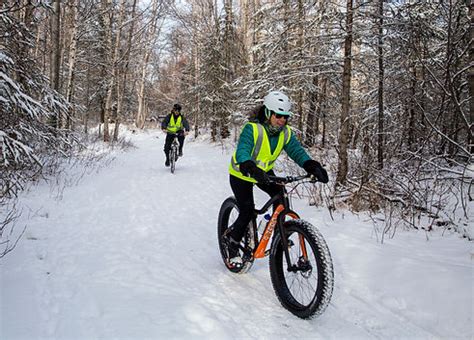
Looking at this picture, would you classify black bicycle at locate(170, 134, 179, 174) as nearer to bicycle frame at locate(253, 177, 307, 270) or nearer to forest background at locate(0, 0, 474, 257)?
forest background at locate(0, 0, 474, 257)

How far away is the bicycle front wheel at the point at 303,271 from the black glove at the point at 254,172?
1.69ft

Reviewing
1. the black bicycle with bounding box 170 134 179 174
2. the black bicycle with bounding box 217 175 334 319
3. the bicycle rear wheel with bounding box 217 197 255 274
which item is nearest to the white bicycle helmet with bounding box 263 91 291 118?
the black bicycle with bounding box 217 175 334 319

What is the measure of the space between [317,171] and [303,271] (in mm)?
963

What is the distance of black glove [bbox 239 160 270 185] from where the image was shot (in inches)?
121

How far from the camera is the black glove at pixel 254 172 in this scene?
3076mm

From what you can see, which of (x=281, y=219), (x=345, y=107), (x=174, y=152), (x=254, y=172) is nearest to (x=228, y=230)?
A: (x=281, y=219)

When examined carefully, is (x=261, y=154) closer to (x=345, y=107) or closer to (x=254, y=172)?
(x=254, y=172)

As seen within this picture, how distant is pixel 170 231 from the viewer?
5.65 m

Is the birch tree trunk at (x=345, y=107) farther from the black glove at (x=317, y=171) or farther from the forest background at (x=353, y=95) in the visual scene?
the black glove at (x=317, y=171)

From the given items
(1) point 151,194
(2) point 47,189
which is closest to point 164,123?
(1) point 151,194

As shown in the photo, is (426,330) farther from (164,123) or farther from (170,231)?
(164,123)

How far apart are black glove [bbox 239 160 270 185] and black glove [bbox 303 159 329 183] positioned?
0.50 metres

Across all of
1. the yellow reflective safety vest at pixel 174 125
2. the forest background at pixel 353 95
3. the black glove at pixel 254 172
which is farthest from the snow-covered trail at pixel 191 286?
the yellow reflective safety vest at pixel 174 125

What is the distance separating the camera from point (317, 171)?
10.6 feet
